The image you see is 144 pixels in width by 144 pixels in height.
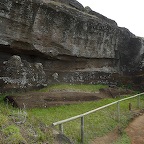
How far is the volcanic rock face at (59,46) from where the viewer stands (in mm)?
14383

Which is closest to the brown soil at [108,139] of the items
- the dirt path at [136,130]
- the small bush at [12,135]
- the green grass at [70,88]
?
the dirt path at [136,130]

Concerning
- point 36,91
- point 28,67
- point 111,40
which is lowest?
point 36,91

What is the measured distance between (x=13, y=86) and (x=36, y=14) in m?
4.72

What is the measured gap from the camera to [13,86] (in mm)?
13703

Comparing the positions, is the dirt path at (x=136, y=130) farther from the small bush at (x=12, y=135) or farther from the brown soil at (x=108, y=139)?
the small bush at (x=12, y=135)

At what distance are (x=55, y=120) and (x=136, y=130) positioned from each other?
3.58 meters

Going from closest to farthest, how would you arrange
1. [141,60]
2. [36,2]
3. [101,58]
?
[36,2] < [101,58] < [141,60]

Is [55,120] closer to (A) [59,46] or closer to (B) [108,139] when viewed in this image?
(B) [108,139]

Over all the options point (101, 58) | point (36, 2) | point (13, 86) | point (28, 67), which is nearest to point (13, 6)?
point (36, 2)

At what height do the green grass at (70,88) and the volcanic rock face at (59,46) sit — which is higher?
the volcanic rock face at (59,46)

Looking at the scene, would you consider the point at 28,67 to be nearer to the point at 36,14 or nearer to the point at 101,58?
the point at 36,14

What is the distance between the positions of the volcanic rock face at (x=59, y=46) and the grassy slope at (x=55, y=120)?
1.72 metres

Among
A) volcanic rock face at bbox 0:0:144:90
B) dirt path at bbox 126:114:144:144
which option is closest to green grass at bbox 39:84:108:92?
volcanic rock face at bbox 0:0:144:90

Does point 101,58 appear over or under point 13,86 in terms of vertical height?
over
